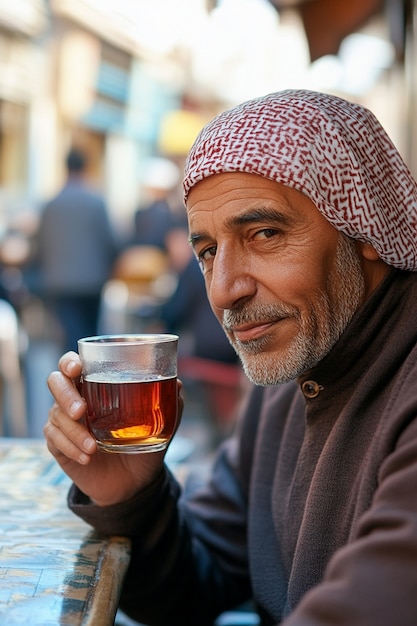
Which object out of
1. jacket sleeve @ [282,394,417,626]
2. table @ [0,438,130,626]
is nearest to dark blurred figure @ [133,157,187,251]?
table @ [0,438,130,626]

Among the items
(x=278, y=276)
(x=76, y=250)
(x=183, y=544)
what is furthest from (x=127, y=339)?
(x=76, y=250)

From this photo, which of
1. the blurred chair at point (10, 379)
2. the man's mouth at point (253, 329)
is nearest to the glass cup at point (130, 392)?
the man's mouth at point (253, 329)

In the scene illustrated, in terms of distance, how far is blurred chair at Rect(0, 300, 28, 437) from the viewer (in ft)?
20.2

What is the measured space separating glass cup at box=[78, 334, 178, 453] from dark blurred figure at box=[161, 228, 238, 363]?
12.2 ft

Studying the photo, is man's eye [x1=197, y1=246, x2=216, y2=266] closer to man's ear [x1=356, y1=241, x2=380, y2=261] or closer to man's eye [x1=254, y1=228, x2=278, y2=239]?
man's eye [x1=254, y1=228, x2=278, y2=239]

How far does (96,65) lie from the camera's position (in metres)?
14.2

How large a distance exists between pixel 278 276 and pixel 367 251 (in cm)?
22

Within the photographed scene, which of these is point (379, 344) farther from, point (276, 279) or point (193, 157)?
point (193, 157)

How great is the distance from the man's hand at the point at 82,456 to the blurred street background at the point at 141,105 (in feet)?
8.85

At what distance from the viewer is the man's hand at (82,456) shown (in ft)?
5.40

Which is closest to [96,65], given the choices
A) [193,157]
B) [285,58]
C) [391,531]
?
[285,58]

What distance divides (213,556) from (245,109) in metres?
1.22

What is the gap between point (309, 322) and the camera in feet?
5.63

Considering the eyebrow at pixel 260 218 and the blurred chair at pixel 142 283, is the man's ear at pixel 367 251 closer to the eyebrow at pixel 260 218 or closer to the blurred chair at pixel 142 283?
the eyebrow at pixel 260 218
